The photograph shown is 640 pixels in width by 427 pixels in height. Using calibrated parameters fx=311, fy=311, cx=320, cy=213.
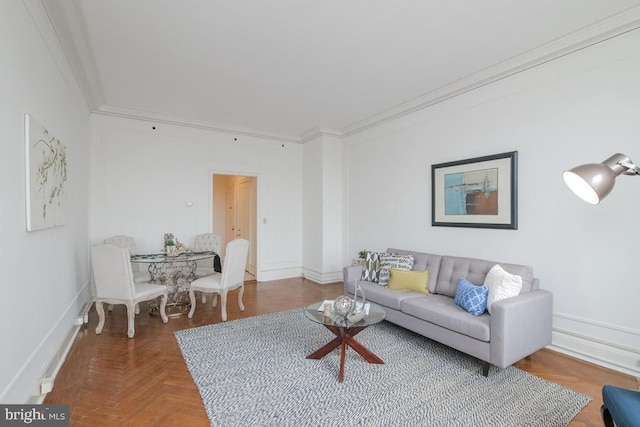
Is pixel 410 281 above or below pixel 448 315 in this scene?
above

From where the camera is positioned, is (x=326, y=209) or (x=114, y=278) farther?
(x=326, y=209)

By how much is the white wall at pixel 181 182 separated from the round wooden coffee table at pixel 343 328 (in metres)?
3.52

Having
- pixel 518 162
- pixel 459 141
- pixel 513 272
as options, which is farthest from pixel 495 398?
pixel 459 141

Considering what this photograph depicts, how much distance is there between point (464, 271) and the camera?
137 inches

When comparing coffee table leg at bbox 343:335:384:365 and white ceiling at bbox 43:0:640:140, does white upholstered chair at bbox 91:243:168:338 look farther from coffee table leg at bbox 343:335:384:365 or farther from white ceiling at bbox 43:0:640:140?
coffee table leg at bbox 343:335:384:365

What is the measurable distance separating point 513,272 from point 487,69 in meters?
2.26

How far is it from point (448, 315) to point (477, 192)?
165 cm

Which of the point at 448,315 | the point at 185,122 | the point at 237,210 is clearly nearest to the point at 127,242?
the point at 185,122

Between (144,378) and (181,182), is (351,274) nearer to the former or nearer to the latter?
(144,378)

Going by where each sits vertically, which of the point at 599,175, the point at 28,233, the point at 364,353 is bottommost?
the point at 364,353

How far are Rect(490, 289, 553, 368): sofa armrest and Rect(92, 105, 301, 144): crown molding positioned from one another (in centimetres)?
494

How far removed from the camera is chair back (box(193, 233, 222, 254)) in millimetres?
5281

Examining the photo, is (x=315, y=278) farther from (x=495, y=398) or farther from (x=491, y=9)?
(x=491, y=9)

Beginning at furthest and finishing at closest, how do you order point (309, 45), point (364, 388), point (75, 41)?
point (309, 45), point (75, 41), point (364, 388)
